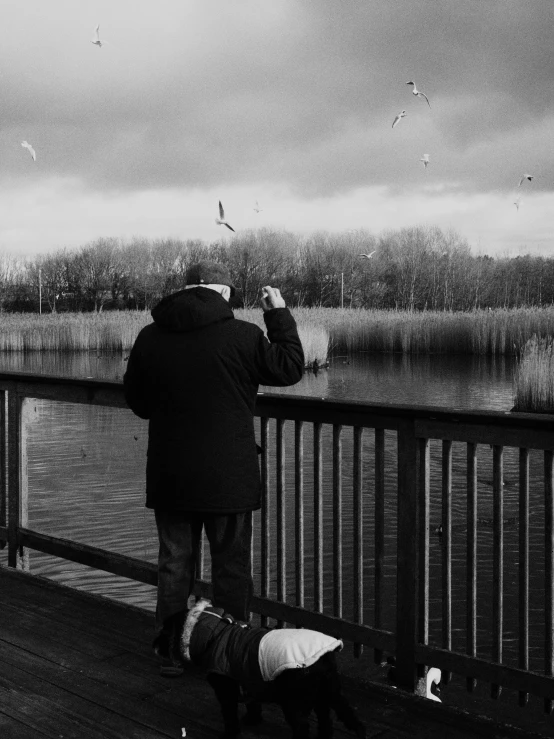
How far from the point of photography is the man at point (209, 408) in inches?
127

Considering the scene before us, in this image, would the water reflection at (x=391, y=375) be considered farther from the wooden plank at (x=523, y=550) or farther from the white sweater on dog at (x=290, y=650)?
the white sweater on dog at (x=290, y=650)

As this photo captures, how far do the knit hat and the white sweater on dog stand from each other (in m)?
1.31

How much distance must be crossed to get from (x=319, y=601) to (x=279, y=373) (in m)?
0.99

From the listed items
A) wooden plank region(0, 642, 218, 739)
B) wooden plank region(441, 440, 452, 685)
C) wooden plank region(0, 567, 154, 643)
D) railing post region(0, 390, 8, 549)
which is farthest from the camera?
railing post region(0, 390, 8, 549)

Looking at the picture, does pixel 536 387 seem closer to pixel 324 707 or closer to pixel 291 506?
pixel 291 506

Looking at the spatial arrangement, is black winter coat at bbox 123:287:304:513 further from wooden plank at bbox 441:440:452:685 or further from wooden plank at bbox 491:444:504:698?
wooden plank at bbox 491:444:504:698

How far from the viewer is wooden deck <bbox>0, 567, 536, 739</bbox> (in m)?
2.95

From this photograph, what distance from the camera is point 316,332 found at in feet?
94.4

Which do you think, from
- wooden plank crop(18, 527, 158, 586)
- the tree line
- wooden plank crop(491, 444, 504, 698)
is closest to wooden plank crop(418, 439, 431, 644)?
wooden plank crop(491, 444, 504, 698)

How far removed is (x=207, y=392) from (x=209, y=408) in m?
0.06

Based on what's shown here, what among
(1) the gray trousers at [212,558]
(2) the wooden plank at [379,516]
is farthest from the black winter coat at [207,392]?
(2) the wooden plank at [379,516]

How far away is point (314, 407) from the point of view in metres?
3.62

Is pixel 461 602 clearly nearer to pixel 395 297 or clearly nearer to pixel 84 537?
pixel 84 537

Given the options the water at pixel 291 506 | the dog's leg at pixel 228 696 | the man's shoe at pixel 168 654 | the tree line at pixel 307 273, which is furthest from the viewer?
the tree line at pixel 307 273
